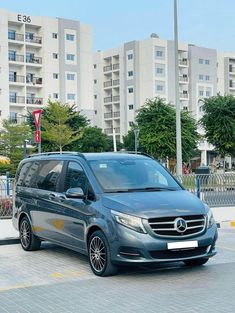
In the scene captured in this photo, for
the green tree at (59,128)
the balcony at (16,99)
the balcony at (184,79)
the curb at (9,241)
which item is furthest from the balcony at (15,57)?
the curb at (9,241)

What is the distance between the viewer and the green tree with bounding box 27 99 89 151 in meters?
49.0

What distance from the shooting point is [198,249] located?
7.78 metres

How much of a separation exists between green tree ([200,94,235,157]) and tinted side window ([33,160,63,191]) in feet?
93.8

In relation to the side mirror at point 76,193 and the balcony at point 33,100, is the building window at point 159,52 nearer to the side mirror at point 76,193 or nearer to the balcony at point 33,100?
the balcony at point 33,100

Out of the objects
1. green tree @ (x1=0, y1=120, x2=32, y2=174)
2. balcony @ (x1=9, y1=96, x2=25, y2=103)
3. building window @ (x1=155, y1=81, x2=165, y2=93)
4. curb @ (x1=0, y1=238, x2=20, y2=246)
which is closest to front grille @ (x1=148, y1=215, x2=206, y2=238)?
curb @ (x1=0, y1=238, x2=20, y2=246)

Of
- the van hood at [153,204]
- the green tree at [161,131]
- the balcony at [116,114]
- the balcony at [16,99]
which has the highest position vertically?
the balcony at [16,99]

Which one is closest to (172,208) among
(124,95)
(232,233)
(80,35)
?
(232,233)

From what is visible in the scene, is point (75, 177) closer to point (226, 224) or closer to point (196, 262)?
point (196, 262)

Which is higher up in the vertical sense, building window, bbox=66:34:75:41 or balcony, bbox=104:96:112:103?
building window, bbox=66:34:75:41

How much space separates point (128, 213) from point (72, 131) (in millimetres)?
45119

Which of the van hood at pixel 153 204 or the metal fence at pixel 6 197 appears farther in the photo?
the metal fence at pixel 6 197

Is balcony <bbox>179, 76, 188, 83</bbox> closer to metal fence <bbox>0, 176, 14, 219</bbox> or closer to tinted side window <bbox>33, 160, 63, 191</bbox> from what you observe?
metal fence <bbox>0, 176, 14, 219</bbox>

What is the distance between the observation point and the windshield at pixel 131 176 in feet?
27.7

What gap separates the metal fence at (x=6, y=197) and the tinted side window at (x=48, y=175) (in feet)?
16.3
